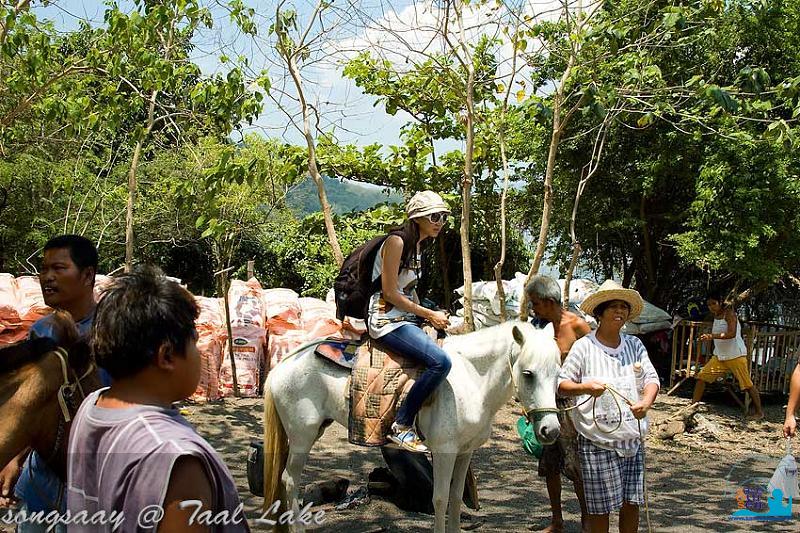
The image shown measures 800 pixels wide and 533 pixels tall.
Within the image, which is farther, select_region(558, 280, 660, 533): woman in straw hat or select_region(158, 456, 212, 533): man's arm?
select_region(558, 280, 660, 533): woman in straw hat

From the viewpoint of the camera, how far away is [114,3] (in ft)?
20.7

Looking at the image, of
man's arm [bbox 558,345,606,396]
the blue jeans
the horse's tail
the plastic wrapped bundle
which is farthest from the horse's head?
the plastic wrapped bundle

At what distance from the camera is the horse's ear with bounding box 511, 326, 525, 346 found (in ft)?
13.7

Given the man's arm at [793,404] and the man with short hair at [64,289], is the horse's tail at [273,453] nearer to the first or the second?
the man with short hair at [64,289]

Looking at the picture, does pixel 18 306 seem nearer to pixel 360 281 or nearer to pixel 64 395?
pixel 360 281

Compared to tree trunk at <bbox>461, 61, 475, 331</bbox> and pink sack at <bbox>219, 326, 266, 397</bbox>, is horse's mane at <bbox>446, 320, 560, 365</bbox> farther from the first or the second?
pink sack at <bbox>219, 326, 266, 397</bbox>

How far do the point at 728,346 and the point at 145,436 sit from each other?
956 centimetres

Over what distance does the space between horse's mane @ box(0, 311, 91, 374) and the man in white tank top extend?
8689mm

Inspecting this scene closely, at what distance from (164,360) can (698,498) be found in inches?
235

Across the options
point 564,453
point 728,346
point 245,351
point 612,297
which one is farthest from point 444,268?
point 612,297

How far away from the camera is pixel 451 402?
4414 mm

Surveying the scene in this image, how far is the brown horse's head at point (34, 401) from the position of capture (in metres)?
2.22

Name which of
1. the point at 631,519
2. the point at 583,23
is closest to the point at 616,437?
the point at 631,519

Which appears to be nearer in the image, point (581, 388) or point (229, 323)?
point (581, 388)
